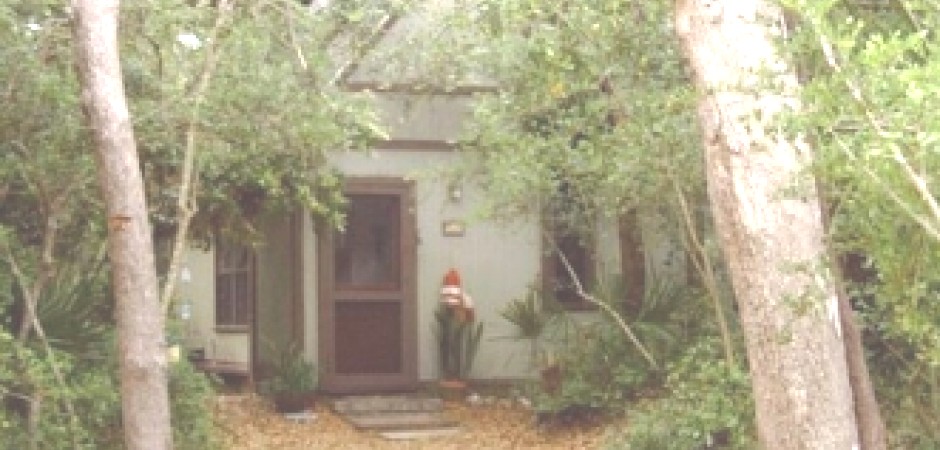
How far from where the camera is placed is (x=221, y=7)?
752 cm

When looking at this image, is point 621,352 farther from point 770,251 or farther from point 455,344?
point 770,251

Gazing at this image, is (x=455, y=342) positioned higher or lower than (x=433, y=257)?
lower

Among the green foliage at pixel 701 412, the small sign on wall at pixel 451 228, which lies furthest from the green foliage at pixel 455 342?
the green foliage at pixel 701 412

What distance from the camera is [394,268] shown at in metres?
13.3

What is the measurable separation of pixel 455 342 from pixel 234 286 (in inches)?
103

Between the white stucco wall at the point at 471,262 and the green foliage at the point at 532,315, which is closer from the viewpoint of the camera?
the green foliage at the point at 532,315

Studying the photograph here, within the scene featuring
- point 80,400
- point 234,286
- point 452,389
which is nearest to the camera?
point 80,400

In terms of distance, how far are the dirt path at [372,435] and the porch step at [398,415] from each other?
4.1 inches

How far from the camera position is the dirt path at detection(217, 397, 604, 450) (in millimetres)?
11102

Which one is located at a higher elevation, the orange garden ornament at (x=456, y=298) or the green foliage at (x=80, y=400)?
the orange garden ornament at (x=456, y=298)

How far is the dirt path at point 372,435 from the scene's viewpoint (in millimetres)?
11102

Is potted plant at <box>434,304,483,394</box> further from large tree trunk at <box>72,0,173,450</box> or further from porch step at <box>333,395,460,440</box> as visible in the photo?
large tree trunk at <box>72,0,173,450</box>

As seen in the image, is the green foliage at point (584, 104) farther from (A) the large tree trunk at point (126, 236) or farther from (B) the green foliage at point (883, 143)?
(B) the green foliage at point (883, 143)

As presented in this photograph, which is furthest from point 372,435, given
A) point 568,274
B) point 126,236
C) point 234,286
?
point 126,236
